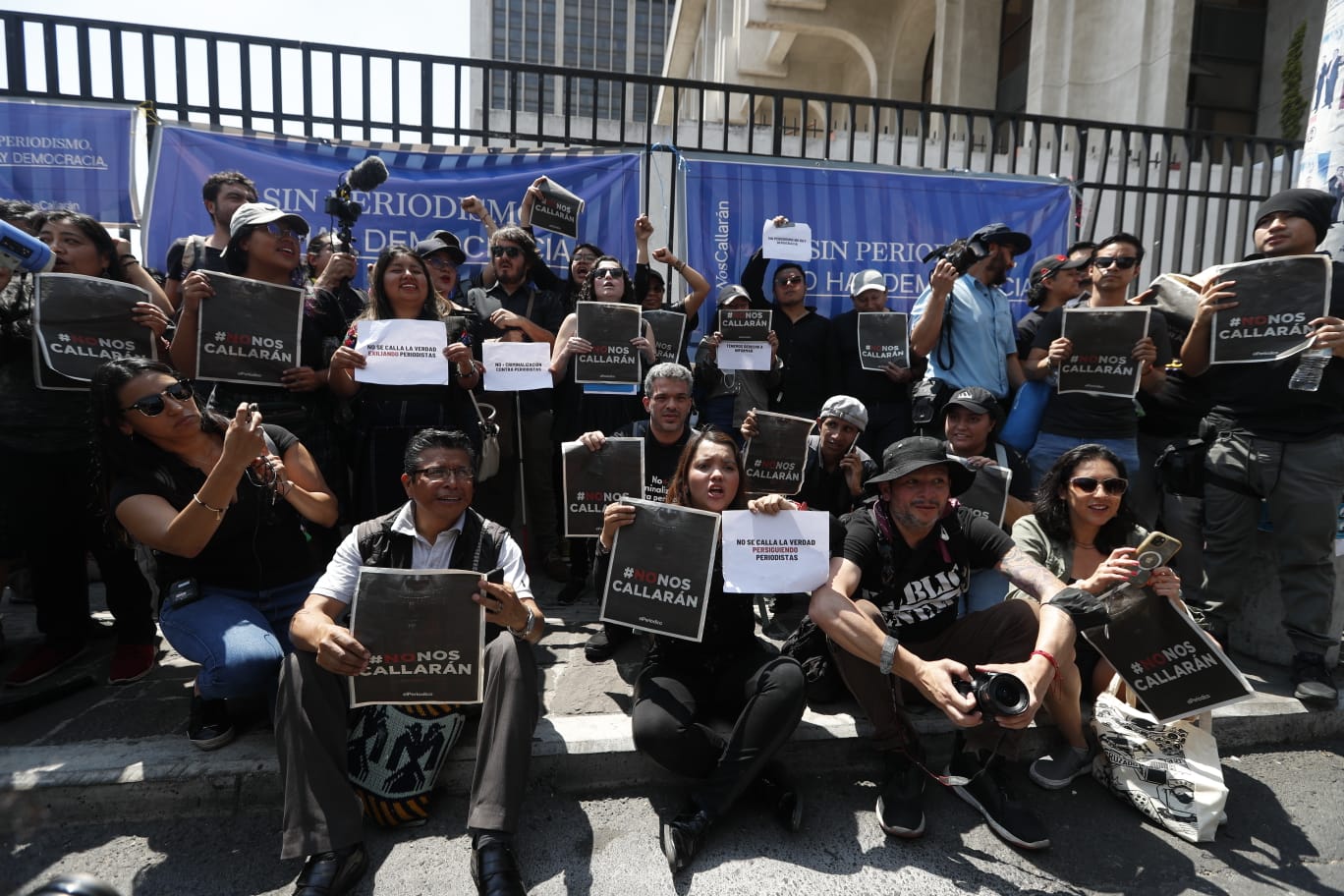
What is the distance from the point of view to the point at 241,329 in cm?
363

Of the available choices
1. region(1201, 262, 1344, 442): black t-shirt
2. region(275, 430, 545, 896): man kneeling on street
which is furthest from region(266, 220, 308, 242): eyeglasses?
region(1201, 262, 1344, 442): black t-shirt

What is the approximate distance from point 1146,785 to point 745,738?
1663 millimetres

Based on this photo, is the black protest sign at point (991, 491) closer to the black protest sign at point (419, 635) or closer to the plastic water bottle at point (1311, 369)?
the plastic water bottle at point (1311, 369)

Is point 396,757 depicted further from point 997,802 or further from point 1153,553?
point 1153,553

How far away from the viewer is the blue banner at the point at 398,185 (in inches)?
224

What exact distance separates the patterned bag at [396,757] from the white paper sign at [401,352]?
174 cm

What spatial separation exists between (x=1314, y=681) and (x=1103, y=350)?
1939mm

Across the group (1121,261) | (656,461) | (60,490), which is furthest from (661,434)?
(60,490)

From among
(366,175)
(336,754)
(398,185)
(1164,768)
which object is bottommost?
(1164,768)

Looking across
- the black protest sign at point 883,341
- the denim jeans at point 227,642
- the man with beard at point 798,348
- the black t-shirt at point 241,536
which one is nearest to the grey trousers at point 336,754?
the denim jeans at point 227,642

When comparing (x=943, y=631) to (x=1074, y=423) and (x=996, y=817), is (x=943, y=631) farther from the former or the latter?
(x=1074, y=423)

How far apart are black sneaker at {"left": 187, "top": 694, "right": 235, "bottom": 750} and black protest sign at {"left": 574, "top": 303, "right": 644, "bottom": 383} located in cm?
251

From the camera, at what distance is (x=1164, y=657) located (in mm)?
2961

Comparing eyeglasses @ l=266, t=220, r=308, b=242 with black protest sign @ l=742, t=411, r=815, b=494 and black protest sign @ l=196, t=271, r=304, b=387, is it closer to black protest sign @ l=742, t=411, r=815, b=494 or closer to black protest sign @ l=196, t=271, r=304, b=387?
black protest sign @ l=196, t=271, r=304, b=387
